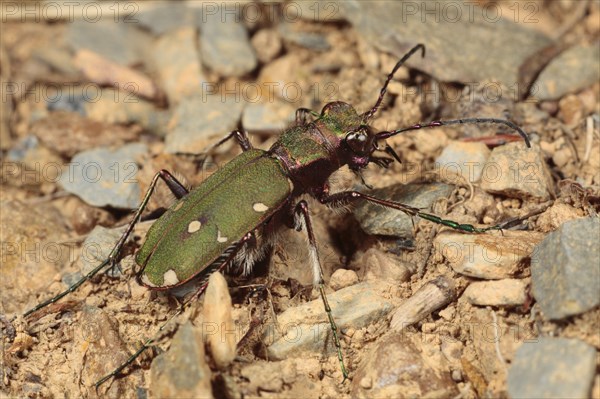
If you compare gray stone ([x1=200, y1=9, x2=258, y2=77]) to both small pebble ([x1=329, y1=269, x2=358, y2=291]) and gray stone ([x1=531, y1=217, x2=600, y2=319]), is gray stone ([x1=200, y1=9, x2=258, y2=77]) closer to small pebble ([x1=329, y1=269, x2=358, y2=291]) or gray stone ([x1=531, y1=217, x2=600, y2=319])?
small pebble ([x1=329, y1=269, x2=358, y2=291])

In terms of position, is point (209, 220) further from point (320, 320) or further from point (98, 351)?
point (98, 351)

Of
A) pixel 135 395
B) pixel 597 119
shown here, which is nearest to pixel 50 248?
pixel 135 395

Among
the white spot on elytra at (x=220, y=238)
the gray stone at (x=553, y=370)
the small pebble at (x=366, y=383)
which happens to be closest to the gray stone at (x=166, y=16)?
the white spot on elytra at (x=220, y=238)

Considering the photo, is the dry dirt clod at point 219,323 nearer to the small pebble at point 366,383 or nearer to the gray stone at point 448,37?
the small pebble at point 366,383

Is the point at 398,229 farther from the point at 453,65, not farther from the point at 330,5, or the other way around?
the point at 330,5

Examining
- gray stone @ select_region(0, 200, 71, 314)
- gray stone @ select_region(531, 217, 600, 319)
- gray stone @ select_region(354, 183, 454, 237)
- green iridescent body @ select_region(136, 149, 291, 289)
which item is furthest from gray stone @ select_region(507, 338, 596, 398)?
gray stone @ select_region(0, 200, 71, 314)
